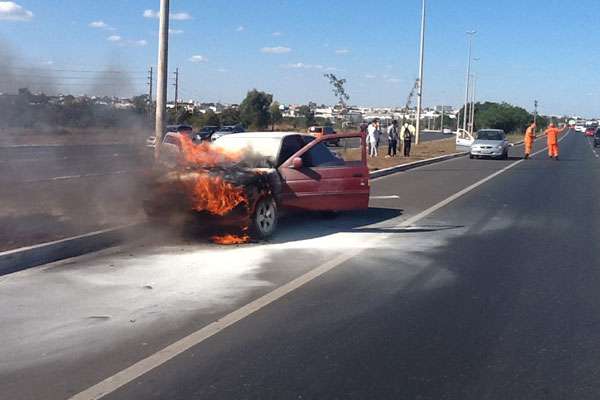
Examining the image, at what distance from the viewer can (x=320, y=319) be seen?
631 centimetres

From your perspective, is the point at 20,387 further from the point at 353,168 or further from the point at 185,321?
the point at 353,168

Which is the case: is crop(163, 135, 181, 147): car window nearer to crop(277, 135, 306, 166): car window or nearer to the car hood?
crop(277, 135, 306, 166): car window

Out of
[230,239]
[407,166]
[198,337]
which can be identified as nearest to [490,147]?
[407,166]

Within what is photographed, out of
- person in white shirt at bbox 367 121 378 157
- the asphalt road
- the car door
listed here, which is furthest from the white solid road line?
person in white shirt at bbox 367 121 378 157

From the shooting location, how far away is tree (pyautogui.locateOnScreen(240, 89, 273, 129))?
5709cm

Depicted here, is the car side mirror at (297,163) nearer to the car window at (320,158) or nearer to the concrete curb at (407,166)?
the car window at (320,158)

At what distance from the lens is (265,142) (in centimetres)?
1194

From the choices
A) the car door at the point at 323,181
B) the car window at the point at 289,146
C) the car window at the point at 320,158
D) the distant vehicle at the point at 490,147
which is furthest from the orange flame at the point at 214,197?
the distant vehicle at the point at 490,147

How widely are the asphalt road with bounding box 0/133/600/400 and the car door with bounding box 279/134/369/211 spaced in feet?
1.99

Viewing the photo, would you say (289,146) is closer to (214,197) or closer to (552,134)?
(214,197)

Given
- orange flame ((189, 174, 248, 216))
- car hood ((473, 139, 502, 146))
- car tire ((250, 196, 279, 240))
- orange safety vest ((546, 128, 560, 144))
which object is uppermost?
orange safety vest ((546, 128, 560, 144))

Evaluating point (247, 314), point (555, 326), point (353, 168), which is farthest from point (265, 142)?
point (555, 326)

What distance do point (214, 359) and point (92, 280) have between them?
2934 mm

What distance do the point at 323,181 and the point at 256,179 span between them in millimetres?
1701
